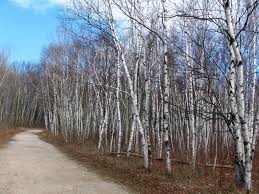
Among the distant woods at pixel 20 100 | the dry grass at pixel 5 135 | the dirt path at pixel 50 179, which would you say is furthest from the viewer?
the distant woods at pixel 20 100

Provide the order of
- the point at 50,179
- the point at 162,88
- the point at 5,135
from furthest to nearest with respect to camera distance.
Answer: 1. the point at 5,135
2. the point at 162,88
3. the point at 50,179

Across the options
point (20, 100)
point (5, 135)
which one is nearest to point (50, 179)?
point (5, 135)

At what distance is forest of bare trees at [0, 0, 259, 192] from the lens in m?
10.0

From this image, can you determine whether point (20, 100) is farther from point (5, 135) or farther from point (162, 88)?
point (162, 88)

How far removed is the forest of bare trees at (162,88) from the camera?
394 inches

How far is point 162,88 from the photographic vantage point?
2417cm

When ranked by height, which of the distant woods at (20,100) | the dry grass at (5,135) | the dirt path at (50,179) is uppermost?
the distant woods at (20,100)

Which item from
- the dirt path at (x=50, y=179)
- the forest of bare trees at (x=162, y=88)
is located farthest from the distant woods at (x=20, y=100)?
the dirt path at (x=50, y=179)

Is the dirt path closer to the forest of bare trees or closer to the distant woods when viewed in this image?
the forest of bare trees

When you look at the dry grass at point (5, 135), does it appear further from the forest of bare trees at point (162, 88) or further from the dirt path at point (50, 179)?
the dirt path at point (50, 179)

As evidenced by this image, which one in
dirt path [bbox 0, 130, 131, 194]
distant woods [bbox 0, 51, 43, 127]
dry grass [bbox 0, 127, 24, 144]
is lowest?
dirt path [bbox 0, 130, 131, 194]

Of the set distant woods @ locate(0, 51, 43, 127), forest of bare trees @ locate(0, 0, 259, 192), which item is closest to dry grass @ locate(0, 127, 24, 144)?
forest of bare trees @ locate(0, 0, 259, 192)

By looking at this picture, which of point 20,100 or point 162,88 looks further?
point 20,100

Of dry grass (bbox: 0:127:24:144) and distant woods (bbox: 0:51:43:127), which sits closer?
dry grass (bbox: 0:127:24:144)
